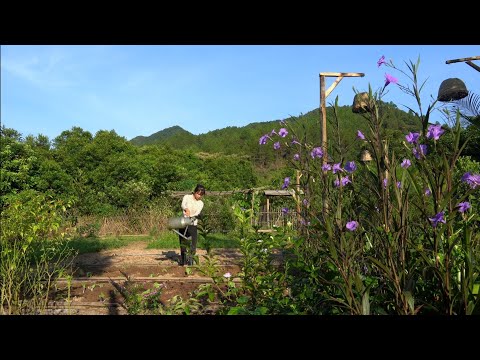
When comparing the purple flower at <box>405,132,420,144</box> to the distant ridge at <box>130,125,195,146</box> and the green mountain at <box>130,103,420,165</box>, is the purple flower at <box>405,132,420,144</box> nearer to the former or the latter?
the green mountain at <box>130,103,420,165</box>

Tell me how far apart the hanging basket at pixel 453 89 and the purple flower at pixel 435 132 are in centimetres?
255

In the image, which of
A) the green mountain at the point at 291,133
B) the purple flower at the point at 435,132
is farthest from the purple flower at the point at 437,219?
the green mountain at the point at 291,133

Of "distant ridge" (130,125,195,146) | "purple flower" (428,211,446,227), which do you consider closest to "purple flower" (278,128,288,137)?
"purple flower" (428,211,446,227)

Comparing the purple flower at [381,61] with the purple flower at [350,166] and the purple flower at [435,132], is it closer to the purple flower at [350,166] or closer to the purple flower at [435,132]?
the purple flower at [435,132]

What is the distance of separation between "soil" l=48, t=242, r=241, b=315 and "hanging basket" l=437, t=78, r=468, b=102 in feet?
9.91

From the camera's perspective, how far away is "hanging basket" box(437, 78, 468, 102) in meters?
4.21

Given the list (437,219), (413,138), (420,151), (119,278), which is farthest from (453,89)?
(119,278)

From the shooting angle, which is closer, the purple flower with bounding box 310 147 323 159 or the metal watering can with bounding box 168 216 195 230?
the purple flower with bounding box 310 147 323 159

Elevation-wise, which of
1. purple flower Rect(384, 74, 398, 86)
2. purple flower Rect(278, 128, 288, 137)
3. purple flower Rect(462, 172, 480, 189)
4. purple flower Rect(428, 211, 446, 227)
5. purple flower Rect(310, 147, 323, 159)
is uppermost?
purple flower Rect(384, 74, 398, 86)

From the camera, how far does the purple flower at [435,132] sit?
1.85m
